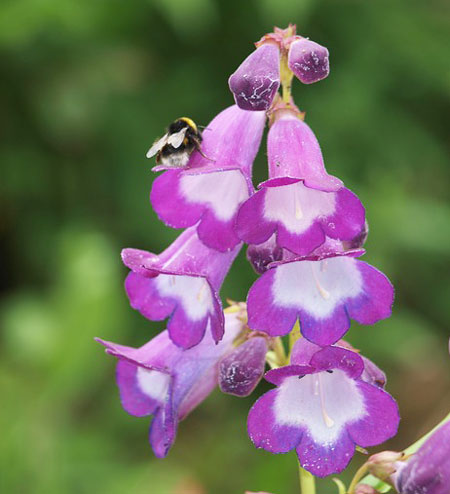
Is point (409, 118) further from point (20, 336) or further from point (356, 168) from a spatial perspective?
point (20, 336)

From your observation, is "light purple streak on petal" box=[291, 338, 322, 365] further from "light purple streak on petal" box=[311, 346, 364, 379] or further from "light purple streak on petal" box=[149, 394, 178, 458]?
"light purple streak on petal" box=[149, 394, 178, 458]

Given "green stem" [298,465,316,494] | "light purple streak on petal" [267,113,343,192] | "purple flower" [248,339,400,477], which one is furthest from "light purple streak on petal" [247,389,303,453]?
"light purple streak on petal" [267,113,343,192]

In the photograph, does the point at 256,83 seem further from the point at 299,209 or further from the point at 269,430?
the point at 269,430

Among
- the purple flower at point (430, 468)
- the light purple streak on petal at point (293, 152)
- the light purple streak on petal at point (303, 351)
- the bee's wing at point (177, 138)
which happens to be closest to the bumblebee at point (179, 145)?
the bee's wing at point (177, 138)

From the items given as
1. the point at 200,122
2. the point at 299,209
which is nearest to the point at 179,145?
the point at 299,209

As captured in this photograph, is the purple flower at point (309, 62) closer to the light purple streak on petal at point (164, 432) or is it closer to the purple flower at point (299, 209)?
the purple flower at point (299, 209)
